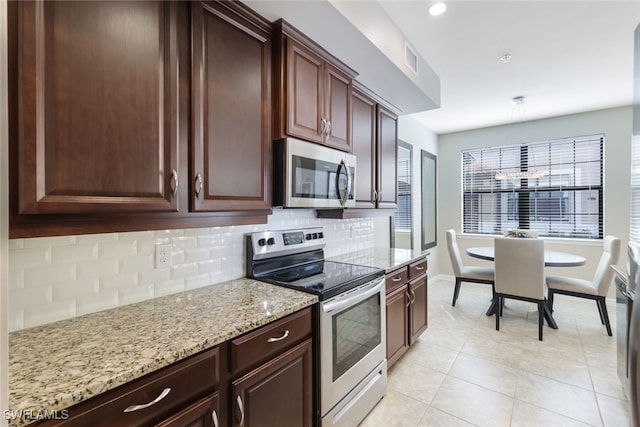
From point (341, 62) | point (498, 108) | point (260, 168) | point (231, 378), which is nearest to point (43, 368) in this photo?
point (231, 378)

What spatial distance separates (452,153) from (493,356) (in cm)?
357

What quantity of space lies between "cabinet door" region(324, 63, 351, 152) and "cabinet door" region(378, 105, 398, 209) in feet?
1.94

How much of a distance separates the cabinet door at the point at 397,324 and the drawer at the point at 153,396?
149 centimetres

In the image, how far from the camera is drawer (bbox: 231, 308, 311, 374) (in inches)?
43.8

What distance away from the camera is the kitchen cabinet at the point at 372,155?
235 cm

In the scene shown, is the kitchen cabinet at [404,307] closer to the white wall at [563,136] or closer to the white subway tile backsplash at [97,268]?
the white subway tile backsplash at [97,268]

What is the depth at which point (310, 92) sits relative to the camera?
180cm

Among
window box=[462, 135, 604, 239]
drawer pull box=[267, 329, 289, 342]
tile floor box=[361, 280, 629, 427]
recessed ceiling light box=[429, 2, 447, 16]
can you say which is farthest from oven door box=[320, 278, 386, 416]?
window box=[462, 135, 604, 239]

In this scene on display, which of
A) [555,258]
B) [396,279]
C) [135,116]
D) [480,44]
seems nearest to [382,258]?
[396,279]

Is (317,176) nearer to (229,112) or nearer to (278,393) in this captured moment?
(229,112)

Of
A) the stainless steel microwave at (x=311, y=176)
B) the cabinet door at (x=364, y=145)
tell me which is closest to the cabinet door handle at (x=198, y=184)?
the stainless steel microwave at (x=311, y=176)

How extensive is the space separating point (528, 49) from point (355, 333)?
275cm

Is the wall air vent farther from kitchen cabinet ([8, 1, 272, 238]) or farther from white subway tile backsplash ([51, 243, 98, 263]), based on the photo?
white subway tile backsplash ([51, 243, 98, 263])

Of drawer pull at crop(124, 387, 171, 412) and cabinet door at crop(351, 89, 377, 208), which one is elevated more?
cabinet door at crop(351, 89, 377, 208)
